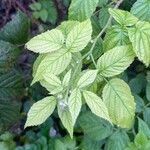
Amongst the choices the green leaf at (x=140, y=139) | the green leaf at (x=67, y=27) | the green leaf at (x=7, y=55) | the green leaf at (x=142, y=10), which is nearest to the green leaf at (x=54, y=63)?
the green leaf at (x=67, y=27)

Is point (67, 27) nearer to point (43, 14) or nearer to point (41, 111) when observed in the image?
point (41, 111)

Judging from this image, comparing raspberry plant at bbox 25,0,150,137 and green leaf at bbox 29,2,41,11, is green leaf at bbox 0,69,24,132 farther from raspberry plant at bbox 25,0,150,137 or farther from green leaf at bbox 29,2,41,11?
green leaf at bbox 29,2,41,11

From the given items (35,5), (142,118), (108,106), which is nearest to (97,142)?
(142,118)

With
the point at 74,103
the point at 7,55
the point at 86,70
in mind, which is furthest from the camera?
the point at 7,55

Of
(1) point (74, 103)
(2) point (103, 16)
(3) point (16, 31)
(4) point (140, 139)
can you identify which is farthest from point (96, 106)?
(3) point (16, 31)

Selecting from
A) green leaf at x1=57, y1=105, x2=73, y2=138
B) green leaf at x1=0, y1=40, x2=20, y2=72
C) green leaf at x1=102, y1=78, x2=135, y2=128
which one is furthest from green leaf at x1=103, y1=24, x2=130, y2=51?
green leaf at x1=0, y1=40, x2=20, y2=72

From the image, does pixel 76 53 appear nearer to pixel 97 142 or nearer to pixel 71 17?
pixel 71 17

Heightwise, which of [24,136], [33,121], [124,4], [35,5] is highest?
[33,121]
